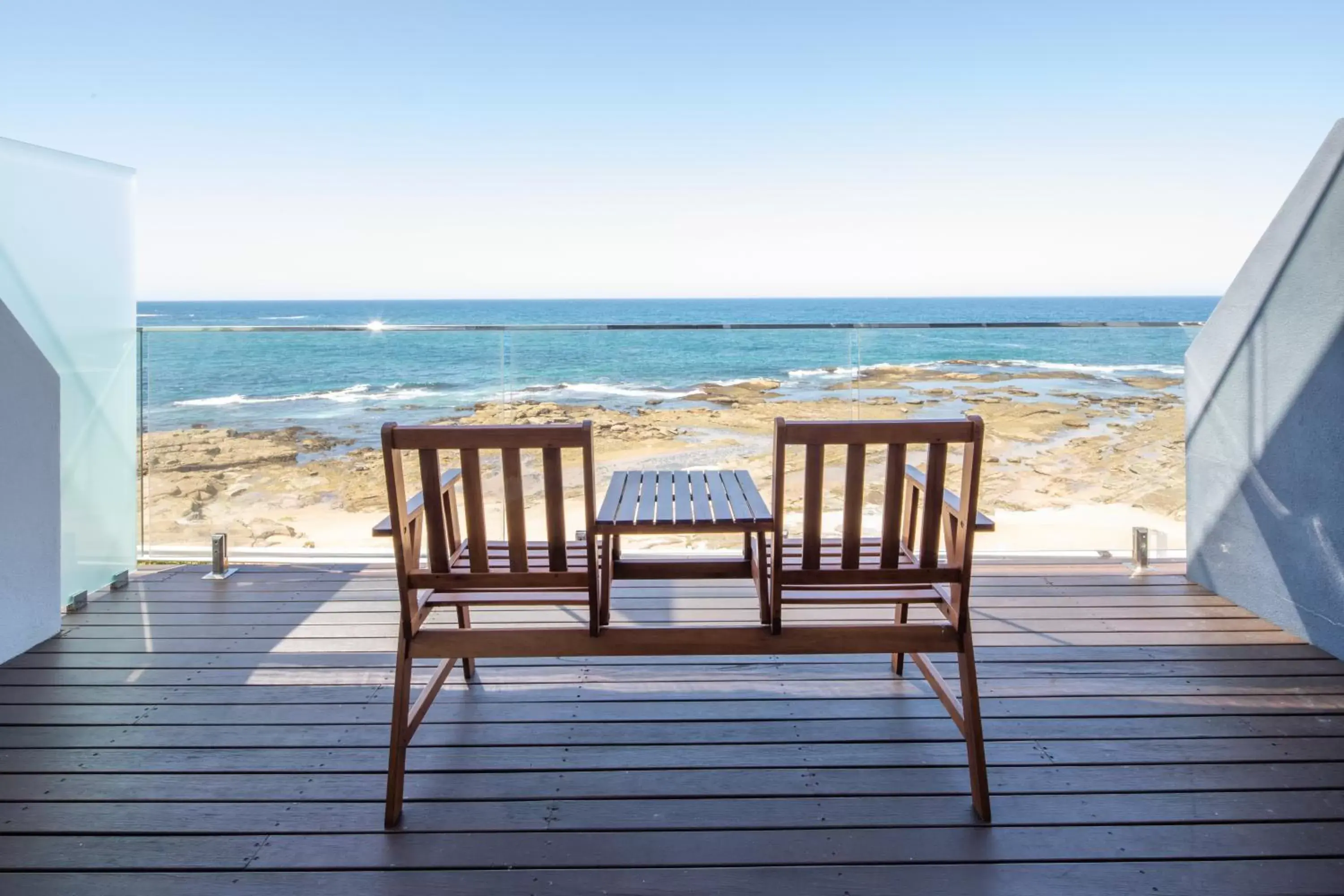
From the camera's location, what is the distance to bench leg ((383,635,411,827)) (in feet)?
6.13

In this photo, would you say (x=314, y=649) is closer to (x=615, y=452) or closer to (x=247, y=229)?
(x=615, y=452)

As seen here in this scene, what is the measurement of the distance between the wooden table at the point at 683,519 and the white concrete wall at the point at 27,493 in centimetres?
207

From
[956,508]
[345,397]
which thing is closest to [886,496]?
[956,508]

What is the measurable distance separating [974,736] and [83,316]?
3687mm

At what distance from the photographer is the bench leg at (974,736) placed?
1.88 meters

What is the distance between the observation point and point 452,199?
111ft

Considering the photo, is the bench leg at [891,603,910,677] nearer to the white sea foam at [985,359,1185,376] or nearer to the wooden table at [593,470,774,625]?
the wooden table at [593,470,774,625]

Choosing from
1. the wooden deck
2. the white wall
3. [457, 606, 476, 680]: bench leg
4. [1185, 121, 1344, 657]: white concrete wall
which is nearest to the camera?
the wooden deck

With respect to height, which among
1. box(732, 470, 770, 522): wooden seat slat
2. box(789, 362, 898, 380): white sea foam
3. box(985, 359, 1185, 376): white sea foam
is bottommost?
box(732, 470, 770, 522): wooden seat slat

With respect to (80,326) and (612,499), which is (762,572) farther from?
(80,326)

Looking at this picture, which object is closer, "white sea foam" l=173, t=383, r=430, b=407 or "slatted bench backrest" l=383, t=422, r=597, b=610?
"slatted bench backrest" l=383, t=422, r=597, b=610

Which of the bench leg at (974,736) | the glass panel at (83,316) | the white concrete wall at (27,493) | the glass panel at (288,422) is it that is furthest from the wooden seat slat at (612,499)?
the glass panel at (83,316)

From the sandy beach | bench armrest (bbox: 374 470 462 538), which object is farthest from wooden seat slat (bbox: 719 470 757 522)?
the sandy beach

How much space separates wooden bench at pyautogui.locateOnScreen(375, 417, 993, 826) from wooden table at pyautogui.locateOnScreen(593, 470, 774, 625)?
96mm
